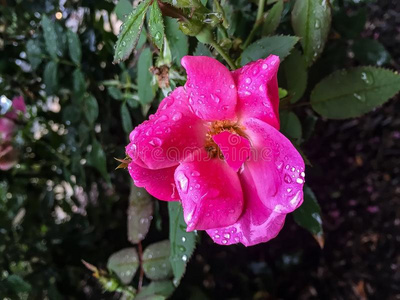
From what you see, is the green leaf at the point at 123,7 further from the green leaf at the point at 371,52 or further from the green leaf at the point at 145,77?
the green leaf at the point at 371,52

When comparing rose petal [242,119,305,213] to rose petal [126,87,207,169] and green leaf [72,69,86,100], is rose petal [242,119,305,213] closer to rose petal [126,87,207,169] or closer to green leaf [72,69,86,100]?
rose petal [126,87,207,169]

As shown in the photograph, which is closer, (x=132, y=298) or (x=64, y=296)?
(x=132, y=298)

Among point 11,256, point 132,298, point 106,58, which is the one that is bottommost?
point 11,256

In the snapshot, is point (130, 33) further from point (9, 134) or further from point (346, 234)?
point (346, 234)

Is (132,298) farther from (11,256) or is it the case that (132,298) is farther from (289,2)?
(289,2)

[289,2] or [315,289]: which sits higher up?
[289,2]

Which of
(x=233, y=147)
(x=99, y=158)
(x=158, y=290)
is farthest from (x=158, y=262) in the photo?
(x=233, y=147)

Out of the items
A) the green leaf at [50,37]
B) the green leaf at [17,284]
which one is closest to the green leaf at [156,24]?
the green leaf at [50,37]

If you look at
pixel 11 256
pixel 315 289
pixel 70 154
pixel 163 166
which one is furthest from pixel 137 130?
pixel 315 289

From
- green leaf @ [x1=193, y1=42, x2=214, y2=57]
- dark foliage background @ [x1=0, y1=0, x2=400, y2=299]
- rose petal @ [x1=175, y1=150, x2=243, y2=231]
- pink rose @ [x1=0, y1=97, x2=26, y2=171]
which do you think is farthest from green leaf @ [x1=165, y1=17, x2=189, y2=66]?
pink rose @ [x1=0, y1=97, x2=26, y2=171]
